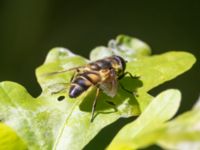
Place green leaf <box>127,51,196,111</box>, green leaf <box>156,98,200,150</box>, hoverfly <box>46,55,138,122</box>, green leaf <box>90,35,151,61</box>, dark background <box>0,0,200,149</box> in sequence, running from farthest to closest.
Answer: dark background <box>0,0,200,149</box> < green leaf <box>90,35,151,61</box> < hoverfly <box>46,55,138,122</box> < green leaf <box>127,51,196,111</box> < green leaf <box>156,98,200,150</box>

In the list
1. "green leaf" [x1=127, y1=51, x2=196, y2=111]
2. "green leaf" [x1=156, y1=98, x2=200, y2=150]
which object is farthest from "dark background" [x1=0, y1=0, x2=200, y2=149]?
"green leaf" [x1=156, y1=98, x2=200, y2=150]

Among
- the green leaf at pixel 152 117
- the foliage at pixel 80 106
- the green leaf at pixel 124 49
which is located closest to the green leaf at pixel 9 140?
the foliage at pixel 80 106

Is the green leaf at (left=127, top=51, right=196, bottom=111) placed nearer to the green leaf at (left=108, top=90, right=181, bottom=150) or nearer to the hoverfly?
the hoverfly

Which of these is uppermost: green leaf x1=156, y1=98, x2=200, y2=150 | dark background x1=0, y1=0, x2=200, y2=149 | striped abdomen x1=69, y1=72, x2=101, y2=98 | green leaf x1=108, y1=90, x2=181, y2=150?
green leaf x1=156, y1=98, x2=200, y2=150

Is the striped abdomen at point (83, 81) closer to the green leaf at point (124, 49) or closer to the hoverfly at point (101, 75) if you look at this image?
the hoverfly at point (101, 75)

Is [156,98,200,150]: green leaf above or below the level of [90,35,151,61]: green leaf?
above

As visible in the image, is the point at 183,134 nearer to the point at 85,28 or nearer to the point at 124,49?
the point at 124,49

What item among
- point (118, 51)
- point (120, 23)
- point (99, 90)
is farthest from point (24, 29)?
point (99, 90)
